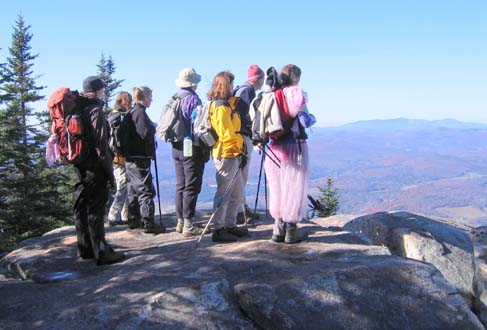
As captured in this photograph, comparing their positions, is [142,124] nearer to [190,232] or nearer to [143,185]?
[143,185]

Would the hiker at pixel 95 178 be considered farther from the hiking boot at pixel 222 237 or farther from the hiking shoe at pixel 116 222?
the hiking shoe at pixel 116 222

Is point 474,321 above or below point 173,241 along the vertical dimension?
below

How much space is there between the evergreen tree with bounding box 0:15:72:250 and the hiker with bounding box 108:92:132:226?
10.8 metres

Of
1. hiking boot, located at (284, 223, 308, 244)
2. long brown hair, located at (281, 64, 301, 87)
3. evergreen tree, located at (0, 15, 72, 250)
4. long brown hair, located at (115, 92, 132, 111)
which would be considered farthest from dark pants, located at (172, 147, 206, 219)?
evergreen tree, located at (0, 15, 72, 250)

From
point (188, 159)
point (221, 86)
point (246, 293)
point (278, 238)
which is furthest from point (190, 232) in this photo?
point (246, 293)

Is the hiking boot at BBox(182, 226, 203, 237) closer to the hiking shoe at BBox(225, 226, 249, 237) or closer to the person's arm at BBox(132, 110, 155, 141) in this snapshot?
the hiking shoe at BBox(225, 226, 249, 237)

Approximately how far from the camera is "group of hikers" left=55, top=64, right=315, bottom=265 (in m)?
6.21

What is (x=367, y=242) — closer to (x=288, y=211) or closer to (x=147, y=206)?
(x=288, y=211)

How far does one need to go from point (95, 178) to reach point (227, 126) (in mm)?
2099

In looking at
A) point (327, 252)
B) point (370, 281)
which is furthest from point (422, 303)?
point (327, 252)

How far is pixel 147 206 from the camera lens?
25.8 feet

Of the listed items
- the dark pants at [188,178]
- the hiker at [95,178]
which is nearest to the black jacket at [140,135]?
the dark pants at [188,178]

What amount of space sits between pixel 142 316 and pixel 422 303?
10.4ft

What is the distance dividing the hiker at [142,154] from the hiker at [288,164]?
2346mm
